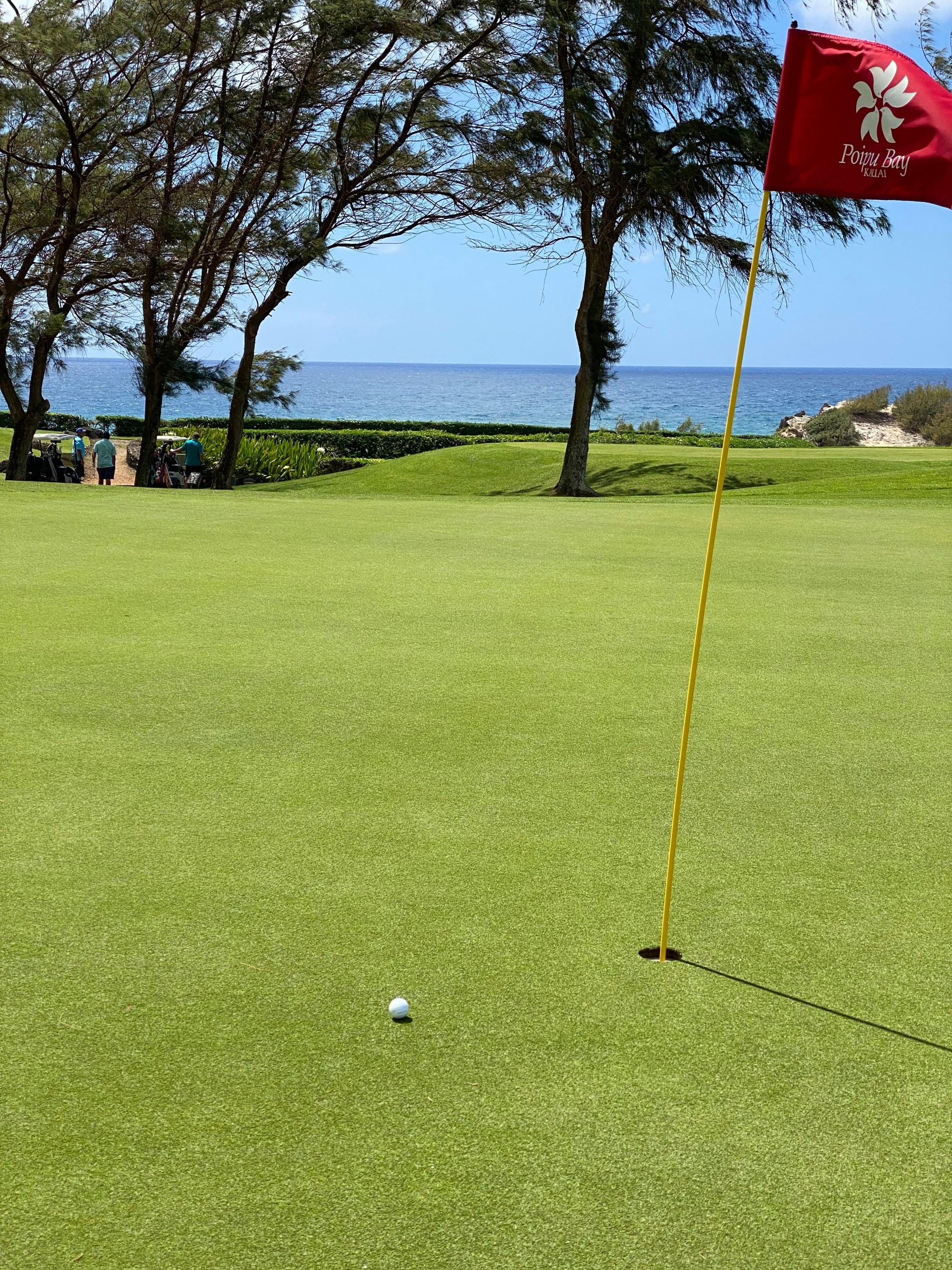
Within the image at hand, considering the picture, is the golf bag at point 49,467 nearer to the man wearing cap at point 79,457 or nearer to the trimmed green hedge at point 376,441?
the man wearing cap at point 79,457

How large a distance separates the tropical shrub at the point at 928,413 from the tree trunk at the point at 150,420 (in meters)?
24.6

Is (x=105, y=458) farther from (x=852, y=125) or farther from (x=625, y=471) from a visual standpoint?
(x=852, y=125)

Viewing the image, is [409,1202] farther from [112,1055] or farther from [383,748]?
[383,748]

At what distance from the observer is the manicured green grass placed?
2.77 metres

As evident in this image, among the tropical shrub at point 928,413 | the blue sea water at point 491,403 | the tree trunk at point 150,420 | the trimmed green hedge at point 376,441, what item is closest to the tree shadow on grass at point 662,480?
the tree trunk at point 150,420

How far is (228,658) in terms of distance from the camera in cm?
764

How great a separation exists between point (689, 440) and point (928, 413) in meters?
9.02

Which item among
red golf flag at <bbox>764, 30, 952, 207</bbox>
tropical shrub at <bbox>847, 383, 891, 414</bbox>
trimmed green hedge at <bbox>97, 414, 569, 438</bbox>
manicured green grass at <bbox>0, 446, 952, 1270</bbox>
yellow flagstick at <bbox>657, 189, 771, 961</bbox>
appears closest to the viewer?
manicured green grass at <bbox>0, 446, 952, 1270</bbox>

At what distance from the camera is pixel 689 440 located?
38469mm

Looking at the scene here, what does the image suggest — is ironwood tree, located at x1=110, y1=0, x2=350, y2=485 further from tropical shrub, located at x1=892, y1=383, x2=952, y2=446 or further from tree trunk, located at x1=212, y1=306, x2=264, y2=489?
tropical shrub, located at x1=892, y1=383, x2=952, y2=446

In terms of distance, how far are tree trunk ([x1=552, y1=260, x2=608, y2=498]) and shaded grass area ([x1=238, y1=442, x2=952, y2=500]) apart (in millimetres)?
991

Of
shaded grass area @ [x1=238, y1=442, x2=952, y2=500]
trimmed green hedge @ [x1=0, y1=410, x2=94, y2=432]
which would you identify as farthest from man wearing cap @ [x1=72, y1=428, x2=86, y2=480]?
trimmed green hedge @ [x1=0, y1=410, x2=94, y2=432]

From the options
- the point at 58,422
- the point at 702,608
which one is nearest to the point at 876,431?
the point at 58,422

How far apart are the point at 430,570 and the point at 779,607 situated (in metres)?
2.96
